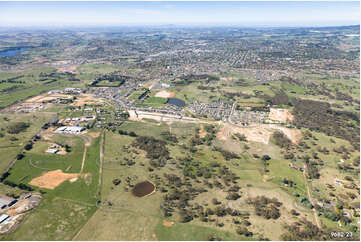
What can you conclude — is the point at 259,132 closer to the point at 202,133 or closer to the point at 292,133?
the point at 292,133

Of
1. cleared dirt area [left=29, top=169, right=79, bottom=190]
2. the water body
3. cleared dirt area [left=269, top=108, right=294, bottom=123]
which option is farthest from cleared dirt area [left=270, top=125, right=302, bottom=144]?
cleared dirt area [left=29, top=169, right=79, bottom=190]

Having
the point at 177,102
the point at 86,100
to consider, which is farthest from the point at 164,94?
the point at 86,100

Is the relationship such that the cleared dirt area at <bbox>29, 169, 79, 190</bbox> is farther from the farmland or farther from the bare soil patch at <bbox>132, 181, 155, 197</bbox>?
the bare soil patch at <bbox>132, 181, 155, 197</bbox>

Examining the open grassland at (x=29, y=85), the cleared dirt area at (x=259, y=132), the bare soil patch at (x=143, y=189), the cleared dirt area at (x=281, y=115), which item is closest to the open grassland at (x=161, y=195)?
the bare soil patch at (x=143, y=189)

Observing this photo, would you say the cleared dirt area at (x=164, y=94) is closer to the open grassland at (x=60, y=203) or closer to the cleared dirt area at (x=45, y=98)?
the cleared dirt area at (x=45, y=98)

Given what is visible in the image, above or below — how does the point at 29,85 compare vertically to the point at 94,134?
above

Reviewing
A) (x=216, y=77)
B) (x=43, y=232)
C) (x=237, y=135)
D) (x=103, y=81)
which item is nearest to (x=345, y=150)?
(x=237, y=135)

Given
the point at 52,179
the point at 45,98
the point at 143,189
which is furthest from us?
the point at 45,98
